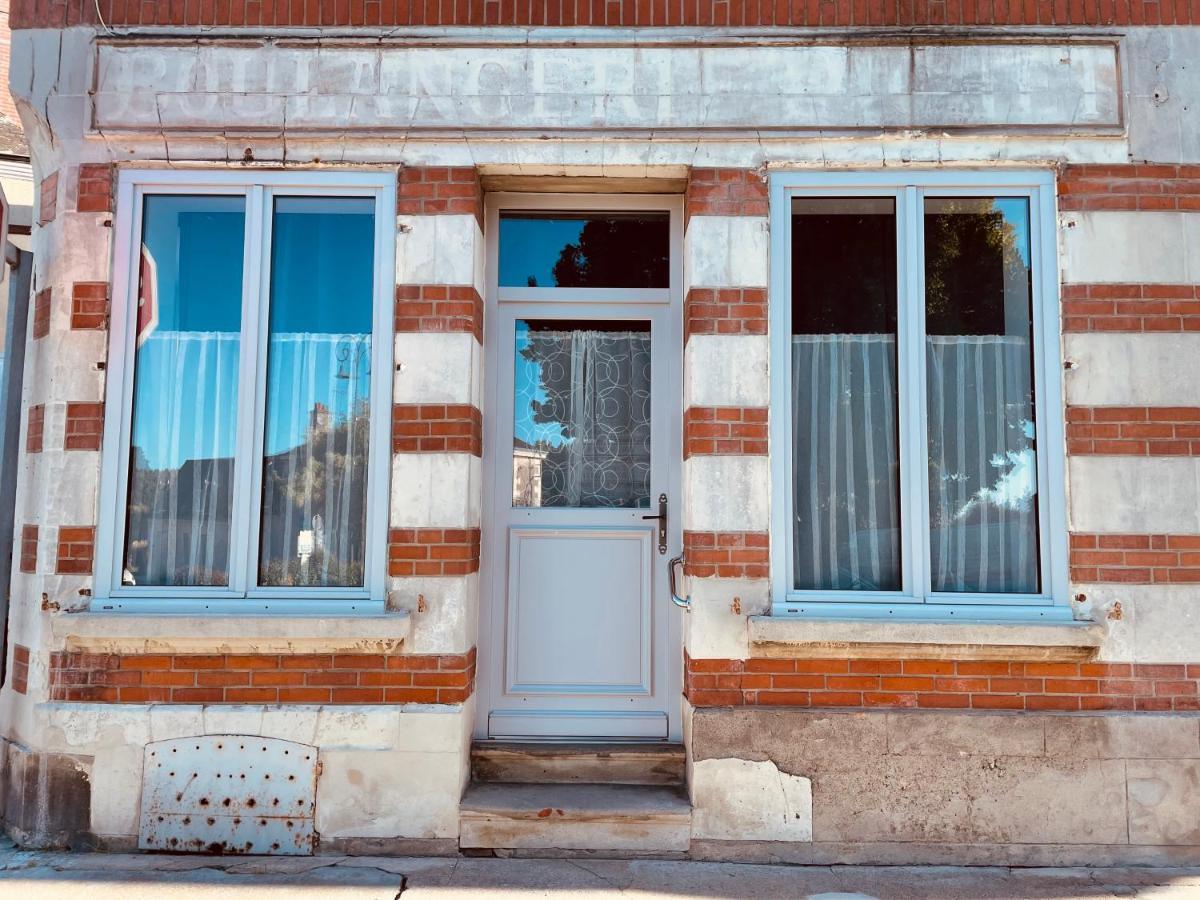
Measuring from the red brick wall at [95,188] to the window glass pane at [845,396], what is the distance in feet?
11.3

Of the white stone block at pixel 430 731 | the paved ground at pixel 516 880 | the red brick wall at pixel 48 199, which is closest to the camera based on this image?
the paved ground at pixel 516 880

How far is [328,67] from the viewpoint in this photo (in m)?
4.11

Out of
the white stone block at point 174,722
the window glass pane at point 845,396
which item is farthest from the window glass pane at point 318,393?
the window glass pane at point 845,396

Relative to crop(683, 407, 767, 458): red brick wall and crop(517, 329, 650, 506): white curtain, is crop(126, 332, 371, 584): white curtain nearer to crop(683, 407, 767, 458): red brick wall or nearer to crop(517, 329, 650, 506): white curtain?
crop(517, 329, 650, 506): white curtain

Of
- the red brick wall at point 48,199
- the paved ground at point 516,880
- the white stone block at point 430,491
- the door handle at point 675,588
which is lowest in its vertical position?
the paved ground at point 516,880

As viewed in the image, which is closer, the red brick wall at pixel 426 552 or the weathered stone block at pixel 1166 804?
the weathered stone block at pixel 1166 804

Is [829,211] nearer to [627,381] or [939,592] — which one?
[627,381]

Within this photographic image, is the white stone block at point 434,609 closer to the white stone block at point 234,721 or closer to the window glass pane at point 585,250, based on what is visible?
the white stone block at point 234,721

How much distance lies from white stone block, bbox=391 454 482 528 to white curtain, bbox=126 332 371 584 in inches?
10.4

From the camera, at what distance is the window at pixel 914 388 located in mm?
4008

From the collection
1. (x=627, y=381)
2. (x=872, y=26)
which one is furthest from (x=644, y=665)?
(x=872, y=26)

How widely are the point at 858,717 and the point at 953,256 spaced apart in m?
2.32

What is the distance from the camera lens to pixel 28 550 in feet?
13.3

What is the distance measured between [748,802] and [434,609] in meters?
1.71
